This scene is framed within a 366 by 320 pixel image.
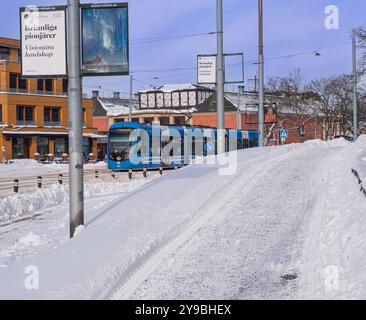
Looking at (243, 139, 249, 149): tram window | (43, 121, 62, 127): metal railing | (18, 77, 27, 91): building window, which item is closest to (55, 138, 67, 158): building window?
(43, 121, 62, 127): metal railing

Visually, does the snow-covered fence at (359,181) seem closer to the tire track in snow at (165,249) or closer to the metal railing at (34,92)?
the tire track in snow at (165,249)

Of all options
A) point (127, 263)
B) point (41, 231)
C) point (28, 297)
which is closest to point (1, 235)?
point (41, 231)

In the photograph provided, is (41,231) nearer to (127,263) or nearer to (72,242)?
(72,242)

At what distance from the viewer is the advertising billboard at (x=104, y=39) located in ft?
37.6

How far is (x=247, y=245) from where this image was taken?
9.20 metres

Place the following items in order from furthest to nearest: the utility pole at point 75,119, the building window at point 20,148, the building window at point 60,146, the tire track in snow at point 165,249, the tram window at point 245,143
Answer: the building window at point 60,146 < the building window at point 20,148 < the tram window at point 245,143 < the utility pole at point 75,119 < the tire track in snow at point 165,249

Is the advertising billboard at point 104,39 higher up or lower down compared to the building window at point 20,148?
higher up

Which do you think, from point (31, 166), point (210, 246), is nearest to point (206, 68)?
point (210, 246)

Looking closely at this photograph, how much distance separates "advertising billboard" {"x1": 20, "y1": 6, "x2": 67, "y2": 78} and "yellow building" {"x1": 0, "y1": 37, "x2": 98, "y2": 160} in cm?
5199

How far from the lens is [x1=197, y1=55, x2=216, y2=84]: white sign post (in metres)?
21.6

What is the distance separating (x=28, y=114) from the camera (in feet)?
224

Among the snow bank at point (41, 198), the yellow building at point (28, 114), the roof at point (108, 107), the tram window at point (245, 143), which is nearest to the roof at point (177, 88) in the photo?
the roof at point (108, 107)

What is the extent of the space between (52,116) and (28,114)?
367cm

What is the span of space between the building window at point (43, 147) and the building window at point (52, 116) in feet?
7.26
